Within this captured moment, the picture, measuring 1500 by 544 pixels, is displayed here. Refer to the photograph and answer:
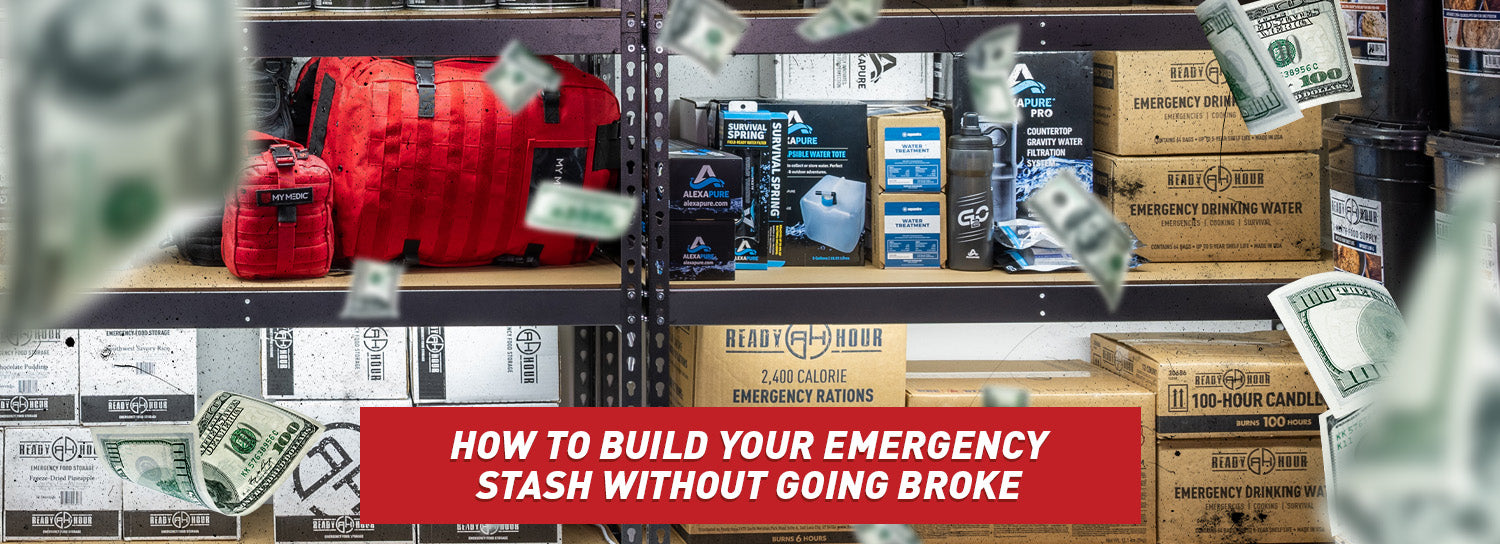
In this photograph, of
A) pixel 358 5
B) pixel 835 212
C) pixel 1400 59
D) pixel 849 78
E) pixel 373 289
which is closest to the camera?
pixel 373 289

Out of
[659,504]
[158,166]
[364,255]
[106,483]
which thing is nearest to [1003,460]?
[659,504]

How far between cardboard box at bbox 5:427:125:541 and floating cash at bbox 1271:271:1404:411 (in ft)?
5.37

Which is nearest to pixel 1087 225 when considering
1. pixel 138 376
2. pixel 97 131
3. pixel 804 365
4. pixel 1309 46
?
pixel 97 131

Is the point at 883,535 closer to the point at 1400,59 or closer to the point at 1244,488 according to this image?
the point at 1400,59

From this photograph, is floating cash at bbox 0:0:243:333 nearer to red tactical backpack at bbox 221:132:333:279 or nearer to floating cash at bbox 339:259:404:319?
floating cash at bbox 339:259:404:319

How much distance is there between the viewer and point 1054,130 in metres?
1.87

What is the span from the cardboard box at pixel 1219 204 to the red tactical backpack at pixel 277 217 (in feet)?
3.58

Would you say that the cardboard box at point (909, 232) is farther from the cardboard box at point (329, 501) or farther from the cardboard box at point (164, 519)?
the cardboard box at point (164, 519)

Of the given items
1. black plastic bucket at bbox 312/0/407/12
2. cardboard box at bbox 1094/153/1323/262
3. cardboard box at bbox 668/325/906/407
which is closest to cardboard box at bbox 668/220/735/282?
cardboard box at bbox 668/325/906/407

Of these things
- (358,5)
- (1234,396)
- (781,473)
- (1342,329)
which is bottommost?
(781,473)

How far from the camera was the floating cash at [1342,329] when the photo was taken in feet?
4.39

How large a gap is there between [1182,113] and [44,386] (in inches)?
→ 66.5

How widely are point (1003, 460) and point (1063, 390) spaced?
0.13m

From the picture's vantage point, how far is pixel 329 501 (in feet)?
6.23
